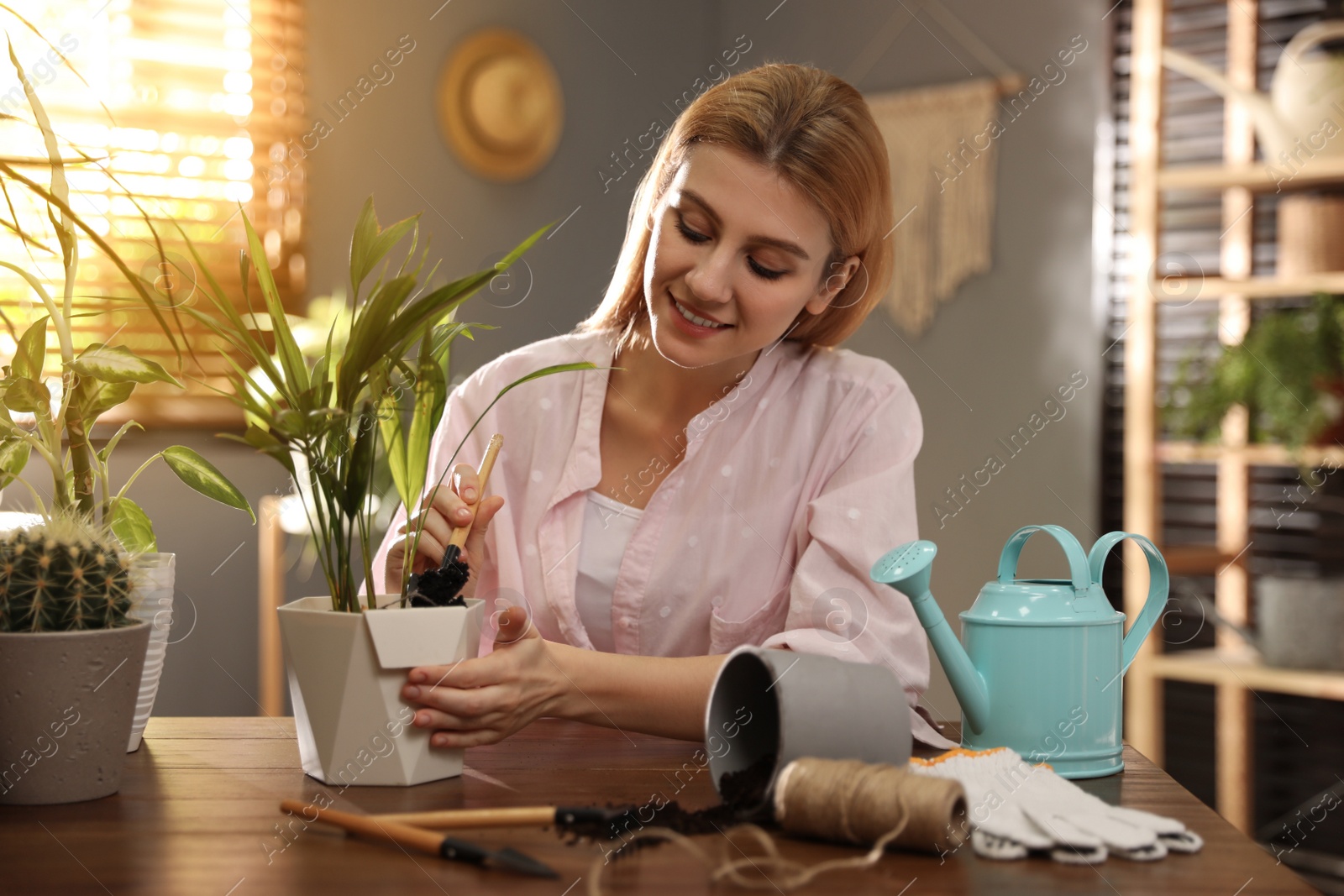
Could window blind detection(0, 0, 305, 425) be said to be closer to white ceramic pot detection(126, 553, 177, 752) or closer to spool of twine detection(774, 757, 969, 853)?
white ceramic pot detection(126, 553, 177, 752)

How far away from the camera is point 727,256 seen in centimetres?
131

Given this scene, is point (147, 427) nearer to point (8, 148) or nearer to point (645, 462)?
point (8, 148)

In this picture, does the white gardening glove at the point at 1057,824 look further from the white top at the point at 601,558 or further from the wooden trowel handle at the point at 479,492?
the white top at the point at 601,558

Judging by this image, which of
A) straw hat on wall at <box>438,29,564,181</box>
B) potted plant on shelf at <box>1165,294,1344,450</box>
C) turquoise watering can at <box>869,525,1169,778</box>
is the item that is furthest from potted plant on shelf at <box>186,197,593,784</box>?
straw hat on wall at <box>438,29,564,181</box>

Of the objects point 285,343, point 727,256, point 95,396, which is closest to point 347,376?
point 285,343

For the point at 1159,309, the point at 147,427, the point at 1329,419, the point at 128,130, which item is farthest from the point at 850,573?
the point at 128,130

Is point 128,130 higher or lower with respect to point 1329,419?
higher

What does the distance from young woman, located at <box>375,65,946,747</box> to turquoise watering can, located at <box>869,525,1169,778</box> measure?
0.21 m

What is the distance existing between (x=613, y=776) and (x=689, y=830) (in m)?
0.17

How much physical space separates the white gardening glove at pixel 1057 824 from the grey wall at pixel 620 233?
86.5 inches

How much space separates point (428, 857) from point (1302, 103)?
90.9 inches

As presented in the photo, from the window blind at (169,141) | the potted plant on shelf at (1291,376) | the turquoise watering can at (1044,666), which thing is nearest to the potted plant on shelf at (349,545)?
the turquoise watering can at (1044,666)

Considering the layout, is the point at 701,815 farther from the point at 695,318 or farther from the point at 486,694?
the point at 695,318

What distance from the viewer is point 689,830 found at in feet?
2.57
